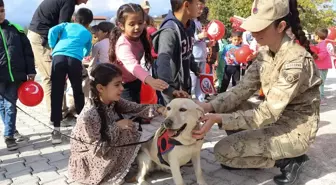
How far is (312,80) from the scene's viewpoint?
2.63 metres

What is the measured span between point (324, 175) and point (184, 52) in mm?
1794

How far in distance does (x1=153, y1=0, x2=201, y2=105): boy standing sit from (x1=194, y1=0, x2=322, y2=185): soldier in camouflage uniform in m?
0.37

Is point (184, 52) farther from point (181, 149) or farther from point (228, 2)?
point (228, 2)

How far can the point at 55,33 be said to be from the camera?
408 centimetres

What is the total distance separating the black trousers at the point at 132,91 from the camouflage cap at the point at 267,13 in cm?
145

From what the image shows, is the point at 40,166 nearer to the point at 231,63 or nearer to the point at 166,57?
the point at 166,57

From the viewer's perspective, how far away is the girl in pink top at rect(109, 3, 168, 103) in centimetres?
300

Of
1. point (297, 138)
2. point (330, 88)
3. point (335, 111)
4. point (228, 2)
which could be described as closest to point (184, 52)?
point (297, 138)

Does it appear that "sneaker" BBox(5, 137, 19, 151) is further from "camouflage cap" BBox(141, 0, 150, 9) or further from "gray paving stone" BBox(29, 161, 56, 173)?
"camouflage cap" BBox(141, 0, 150, 9)

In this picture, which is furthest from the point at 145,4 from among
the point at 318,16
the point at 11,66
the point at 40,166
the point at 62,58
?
the point at 318,16

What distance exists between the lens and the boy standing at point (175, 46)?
2.68m

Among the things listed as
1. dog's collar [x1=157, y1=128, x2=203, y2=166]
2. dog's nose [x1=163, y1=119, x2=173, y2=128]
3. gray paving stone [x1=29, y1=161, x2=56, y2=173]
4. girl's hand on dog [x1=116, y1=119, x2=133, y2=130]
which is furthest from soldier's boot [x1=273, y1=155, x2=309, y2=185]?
gray paving stone [x1=29, y1=161, x2=56, y2=173]

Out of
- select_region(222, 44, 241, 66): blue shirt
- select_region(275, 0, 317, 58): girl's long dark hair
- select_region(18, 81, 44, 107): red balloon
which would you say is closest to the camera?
select_region(275, 0, 317, 58): girl's long dark hair

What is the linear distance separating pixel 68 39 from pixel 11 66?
0.79 meters
